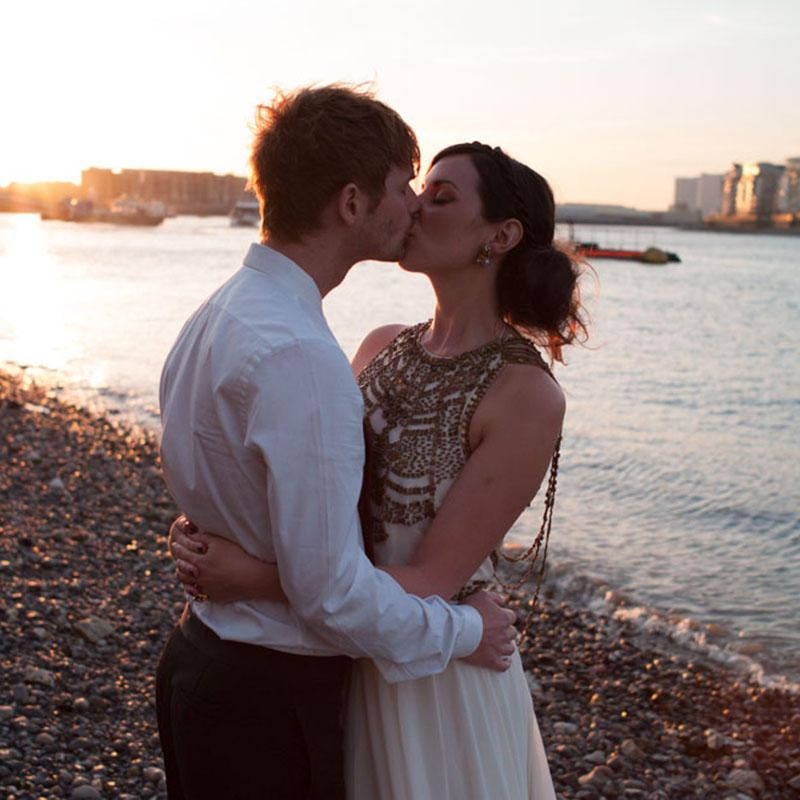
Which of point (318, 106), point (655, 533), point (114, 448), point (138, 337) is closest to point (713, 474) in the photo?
point (655, 533)

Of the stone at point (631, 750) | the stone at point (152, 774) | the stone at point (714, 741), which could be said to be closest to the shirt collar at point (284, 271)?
the stone at point (152, 774)

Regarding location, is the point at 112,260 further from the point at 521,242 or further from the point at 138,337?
the point at 521,242

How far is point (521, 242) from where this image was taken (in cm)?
279

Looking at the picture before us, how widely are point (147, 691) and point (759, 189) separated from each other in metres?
161

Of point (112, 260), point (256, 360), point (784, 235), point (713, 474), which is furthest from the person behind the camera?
point (784, 235)

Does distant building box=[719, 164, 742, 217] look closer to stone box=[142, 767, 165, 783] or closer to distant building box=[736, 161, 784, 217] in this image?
distant building box=[736, 161, 784, 217]

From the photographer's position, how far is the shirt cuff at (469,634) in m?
2.31

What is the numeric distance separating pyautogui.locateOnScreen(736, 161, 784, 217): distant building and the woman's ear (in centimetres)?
15971

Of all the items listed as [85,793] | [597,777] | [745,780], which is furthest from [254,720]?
[745,780]

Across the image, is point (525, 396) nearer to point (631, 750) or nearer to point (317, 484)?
point (317, 484)

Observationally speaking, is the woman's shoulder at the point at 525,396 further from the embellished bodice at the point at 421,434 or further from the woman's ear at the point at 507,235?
the woman's ear at the point at 507,235

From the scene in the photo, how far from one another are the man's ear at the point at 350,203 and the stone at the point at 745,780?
14.1ft

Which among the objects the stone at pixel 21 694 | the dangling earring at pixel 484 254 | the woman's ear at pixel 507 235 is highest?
the woman's ear at pixel 507 235

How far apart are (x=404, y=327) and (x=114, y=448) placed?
9501 mm
